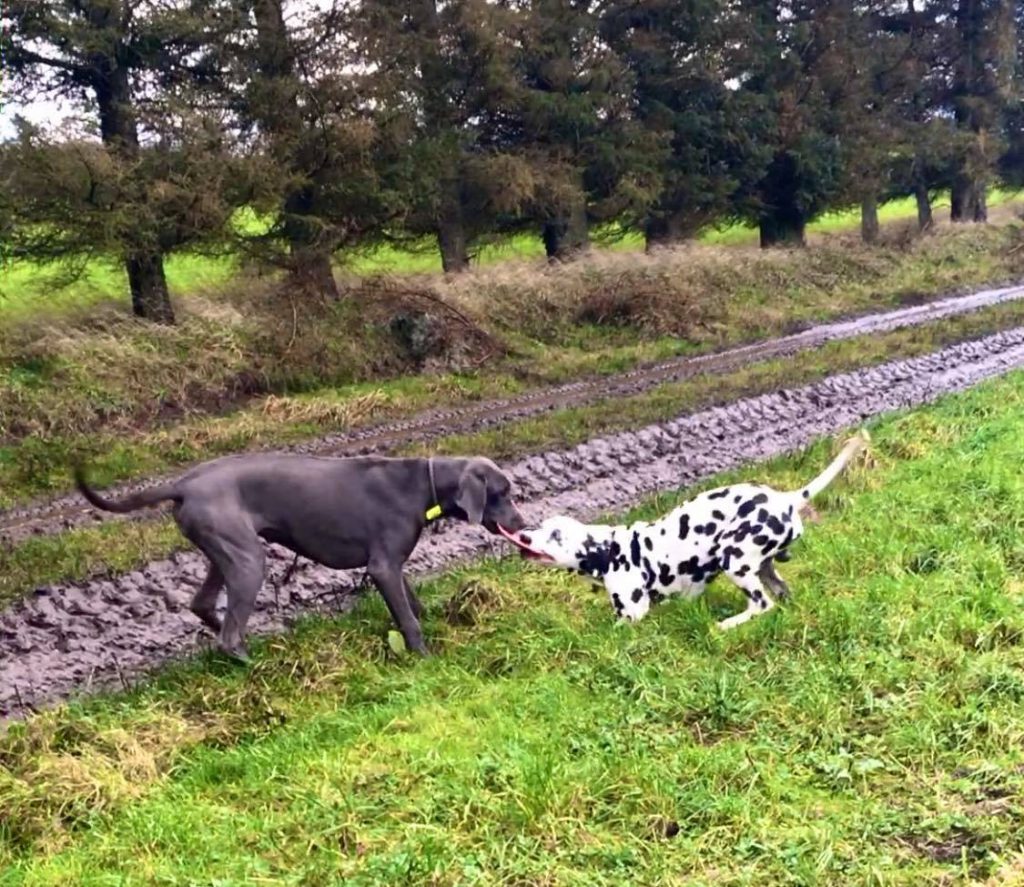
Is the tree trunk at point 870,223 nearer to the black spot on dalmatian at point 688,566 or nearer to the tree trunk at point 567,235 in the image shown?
the tree trunk at point 567,235

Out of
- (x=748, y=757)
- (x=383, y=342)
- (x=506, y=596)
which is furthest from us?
(x=383, y=342)

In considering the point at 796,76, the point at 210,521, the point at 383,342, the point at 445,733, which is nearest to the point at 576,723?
the point at 445,733

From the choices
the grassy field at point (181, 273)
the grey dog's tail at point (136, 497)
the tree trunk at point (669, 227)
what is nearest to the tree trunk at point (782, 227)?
the tree trunk at point (669, 227)

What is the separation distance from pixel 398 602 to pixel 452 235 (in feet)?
57.9

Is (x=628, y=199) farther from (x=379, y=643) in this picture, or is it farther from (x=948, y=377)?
(x=379, y=643)

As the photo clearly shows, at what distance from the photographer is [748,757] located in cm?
590

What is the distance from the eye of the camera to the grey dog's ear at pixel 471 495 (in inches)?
336

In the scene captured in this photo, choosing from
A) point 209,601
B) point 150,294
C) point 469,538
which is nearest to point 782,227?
point 150,294

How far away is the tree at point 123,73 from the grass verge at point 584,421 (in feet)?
20.8

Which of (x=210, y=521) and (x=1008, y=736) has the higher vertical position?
(x=210, y=521)

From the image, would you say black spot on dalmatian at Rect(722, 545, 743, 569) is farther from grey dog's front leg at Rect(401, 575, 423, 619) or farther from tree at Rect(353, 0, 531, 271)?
tree at Rect(353, 0, 531, 271)

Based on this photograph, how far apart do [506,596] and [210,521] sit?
7.85 ft

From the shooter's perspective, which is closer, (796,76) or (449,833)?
(449,833)

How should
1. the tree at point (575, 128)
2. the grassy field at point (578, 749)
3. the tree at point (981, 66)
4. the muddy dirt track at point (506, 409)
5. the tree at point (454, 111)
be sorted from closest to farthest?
the grassy field at point (578, 749)
the muddy dirt track at point (506, 409)
the tree at point (454, 111)
the tree at point (575, 128)
the tree at point (981, 66)
